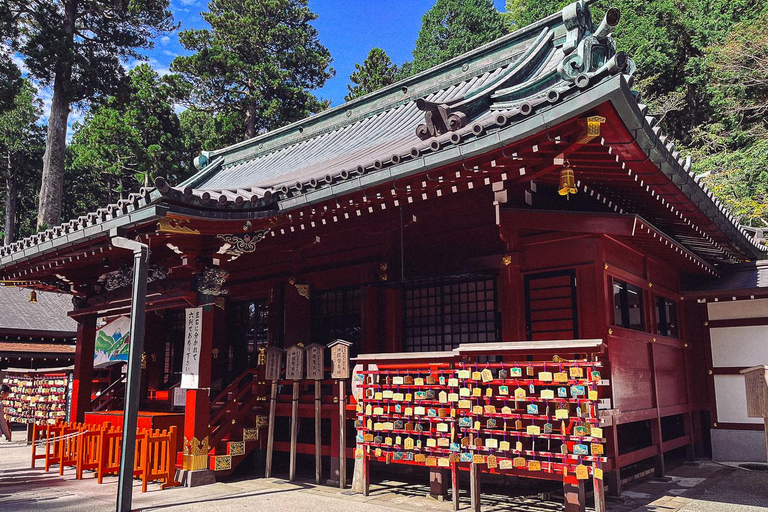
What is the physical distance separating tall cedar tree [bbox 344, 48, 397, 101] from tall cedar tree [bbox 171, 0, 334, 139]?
2593 mm

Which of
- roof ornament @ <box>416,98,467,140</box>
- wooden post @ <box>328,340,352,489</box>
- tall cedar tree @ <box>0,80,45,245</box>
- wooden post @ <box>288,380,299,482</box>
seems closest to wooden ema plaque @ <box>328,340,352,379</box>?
wooden post @ <box>328,340,352,489</box>

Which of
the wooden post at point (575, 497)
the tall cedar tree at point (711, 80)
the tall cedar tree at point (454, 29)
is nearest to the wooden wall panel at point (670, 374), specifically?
the wooden post at point (575, 497)

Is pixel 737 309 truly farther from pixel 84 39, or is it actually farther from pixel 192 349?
pixel 84 39

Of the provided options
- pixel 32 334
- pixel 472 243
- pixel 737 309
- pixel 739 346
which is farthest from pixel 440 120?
pixel 32 334

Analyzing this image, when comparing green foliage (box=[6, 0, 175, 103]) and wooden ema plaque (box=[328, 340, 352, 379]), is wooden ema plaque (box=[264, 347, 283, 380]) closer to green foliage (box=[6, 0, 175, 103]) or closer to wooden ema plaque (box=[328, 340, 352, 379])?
wooden ema plaque (box=[328, 340, 352, 379])

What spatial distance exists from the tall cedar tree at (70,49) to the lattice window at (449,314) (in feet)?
71.5

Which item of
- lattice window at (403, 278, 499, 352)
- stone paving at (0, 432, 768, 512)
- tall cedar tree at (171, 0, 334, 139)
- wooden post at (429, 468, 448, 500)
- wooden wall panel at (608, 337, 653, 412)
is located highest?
A: tall cedar tree at (171, 0, 334, 139)

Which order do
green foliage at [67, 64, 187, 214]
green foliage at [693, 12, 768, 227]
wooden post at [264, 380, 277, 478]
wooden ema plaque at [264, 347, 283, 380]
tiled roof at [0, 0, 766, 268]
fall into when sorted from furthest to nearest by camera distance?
green foliage at [67, 64, 187, 214], green foliage at [693, 12, 768, 227], wooden ema plaque at [264, 347, 283, 380], wooden post at [264, 380, 277, 478], tiled roof at [0, 0, 766, 268]

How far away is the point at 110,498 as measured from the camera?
24.0 feet

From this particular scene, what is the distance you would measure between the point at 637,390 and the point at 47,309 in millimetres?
20925

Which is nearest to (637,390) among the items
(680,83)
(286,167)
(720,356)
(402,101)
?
(720,356)

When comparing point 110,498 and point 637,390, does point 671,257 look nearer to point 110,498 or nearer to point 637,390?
point 637,390

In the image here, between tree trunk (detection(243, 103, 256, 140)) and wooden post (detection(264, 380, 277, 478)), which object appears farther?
tree trunk (detection(243, 103, 256, 140))

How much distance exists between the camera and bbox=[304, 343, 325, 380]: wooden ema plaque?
8547mm
